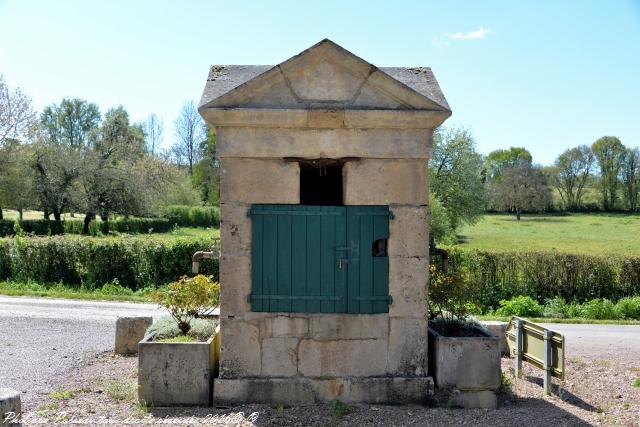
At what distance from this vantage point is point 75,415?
5.82 m

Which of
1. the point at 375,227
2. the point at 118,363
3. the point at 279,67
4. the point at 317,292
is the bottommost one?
the point at 118,363

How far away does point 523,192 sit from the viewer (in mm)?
62469

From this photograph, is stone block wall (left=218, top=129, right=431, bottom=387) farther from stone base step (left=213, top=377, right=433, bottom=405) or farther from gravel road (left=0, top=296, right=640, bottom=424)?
gravel road (left=0, top=296, right=640, bottom=424)

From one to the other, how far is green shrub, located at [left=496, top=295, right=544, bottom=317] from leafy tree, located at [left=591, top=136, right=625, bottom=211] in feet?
180

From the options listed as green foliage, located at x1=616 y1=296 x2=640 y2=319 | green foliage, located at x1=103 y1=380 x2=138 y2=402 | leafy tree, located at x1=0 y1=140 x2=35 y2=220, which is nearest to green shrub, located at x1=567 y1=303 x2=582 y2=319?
green foliage, located at x1=616 y1=296 x2=640 y2=319

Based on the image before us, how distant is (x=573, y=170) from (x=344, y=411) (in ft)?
226

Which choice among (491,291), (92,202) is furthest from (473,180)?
(92,202)

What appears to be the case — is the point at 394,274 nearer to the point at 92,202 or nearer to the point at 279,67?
the point at 279,67

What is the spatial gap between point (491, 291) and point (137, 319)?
10.3 metres

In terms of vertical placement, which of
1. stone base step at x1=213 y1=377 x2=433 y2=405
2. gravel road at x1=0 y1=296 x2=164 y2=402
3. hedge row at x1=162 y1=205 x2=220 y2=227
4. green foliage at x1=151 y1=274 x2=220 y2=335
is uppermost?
hedge row at x1=162 y1=205 x2=220 y2=227

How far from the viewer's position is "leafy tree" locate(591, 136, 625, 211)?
209ft

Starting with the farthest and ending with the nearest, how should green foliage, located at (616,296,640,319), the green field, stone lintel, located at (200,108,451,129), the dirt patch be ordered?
the green field < green foliage, located at (616,296,640,319) < stone lintel, located at (200,108,451,129) < the dirt patch

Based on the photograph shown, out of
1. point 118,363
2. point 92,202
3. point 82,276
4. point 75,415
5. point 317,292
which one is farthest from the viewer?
point 92,202

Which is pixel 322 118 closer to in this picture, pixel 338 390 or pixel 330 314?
pixel 330 314
